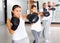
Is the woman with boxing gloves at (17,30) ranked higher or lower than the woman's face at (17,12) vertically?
lower

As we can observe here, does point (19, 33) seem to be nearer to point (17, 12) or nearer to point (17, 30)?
point (17, 30)

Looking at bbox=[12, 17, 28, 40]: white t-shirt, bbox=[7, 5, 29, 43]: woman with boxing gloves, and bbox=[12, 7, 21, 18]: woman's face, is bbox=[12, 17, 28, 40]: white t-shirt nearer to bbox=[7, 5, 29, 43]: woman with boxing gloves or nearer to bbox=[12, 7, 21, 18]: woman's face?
bbox=[7, 5, 29, 43]: woman with boxing gloves

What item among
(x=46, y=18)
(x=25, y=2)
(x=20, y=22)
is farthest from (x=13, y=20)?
(x=25, y=2)

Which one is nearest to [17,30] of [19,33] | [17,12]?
[19,33]

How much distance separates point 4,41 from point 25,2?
5.28 metres

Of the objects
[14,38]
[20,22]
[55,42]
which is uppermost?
[20,22]

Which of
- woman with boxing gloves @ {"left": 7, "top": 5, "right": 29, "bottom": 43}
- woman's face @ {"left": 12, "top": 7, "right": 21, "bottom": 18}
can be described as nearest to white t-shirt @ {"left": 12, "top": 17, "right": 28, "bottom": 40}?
woman with boxing gloves @ {"left": 7, "top": 5, "right": 29, "bottom": 43}

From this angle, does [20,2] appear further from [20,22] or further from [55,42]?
[20,22]

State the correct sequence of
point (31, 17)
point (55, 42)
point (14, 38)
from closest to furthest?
point (14, 38) → point (31, 17) → point (55, 42)

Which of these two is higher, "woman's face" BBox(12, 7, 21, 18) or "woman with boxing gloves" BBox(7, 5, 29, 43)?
"woman's face" BBox(12, 7, 21, 18)

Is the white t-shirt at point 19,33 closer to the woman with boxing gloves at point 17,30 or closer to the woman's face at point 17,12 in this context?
the woman with boxing gloves at point 17,30

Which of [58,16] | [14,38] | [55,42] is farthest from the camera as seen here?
[58,16]

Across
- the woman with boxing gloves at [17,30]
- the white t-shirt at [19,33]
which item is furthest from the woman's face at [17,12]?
the white t-shirt at [19,33]

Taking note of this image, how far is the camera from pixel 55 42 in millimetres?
6480
